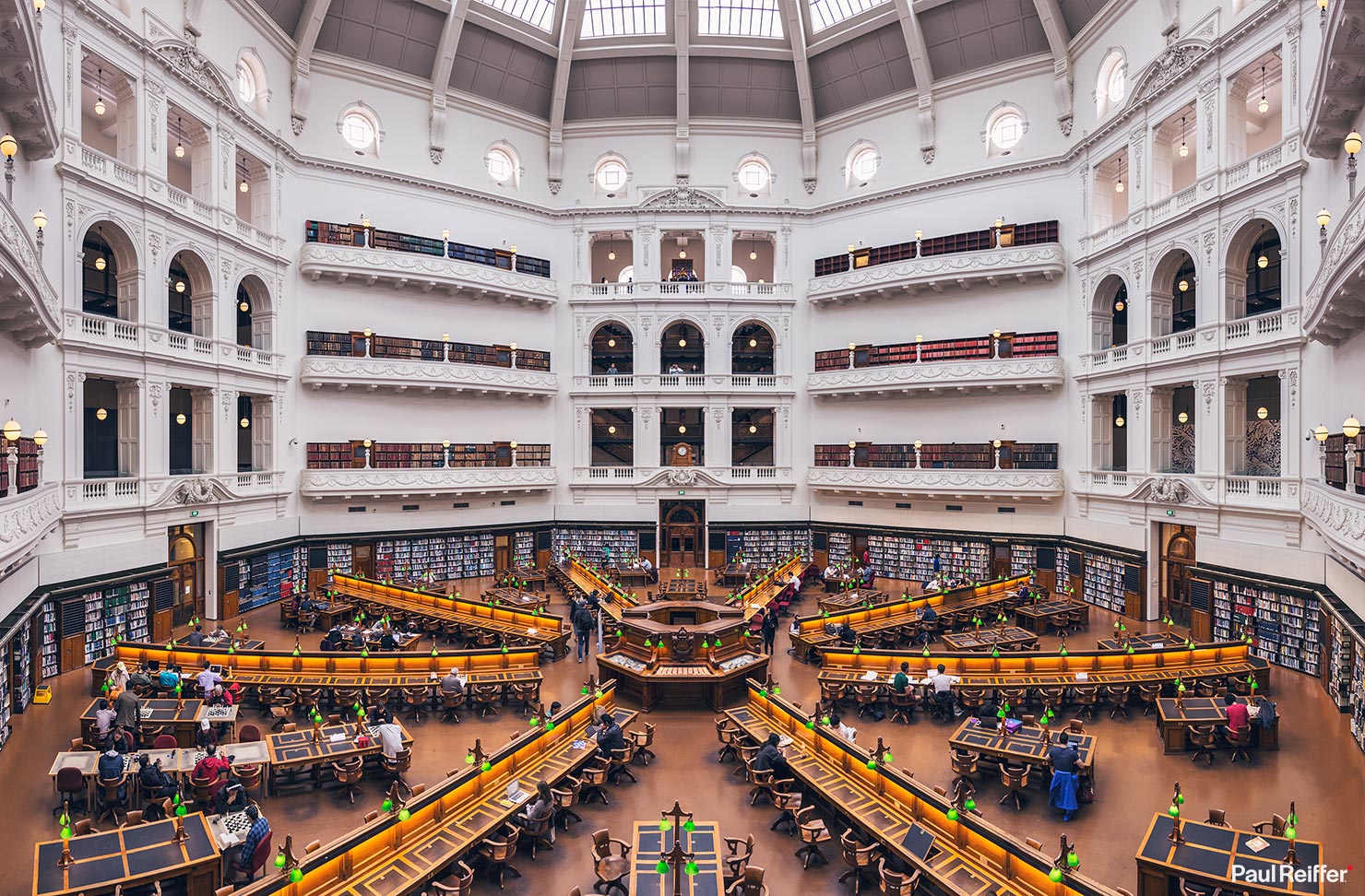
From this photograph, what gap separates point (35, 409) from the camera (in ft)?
48.4

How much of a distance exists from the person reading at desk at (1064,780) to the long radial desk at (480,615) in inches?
420

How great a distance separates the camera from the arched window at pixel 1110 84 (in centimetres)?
2162

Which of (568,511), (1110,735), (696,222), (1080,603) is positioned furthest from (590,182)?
(1110,735)

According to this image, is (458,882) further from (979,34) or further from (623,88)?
(979,34)

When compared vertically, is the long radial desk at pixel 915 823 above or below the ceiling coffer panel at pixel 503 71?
below

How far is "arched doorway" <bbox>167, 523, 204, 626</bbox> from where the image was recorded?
19406 mm

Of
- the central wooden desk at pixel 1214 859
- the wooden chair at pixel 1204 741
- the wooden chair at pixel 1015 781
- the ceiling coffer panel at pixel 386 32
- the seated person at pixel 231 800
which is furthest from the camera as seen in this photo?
the ceiling coffer panel at pixel 386 32

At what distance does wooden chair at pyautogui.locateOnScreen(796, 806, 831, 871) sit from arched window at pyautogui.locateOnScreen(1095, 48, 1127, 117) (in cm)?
2177

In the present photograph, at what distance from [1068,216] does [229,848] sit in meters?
26.1

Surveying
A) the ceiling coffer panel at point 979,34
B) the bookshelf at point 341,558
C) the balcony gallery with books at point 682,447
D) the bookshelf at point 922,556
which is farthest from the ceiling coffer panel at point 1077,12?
the bookshelf at point 341,558

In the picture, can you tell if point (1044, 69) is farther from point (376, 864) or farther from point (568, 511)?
point (376, 864)

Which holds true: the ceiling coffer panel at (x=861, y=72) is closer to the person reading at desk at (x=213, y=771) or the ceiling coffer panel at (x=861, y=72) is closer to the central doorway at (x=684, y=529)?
the central doorway at (x=684, y=529)

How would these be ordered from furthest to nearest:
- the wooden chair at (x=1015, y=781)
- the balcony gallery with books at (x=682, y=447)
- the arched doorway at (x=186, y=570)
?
1. the arched doorway at (x=186, y=570)
2. the wooden chair at (x=1015, y=781)
3. the balcony gallery with books at (x=682, y=447)

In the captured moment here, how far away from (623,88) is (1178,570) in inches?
956
